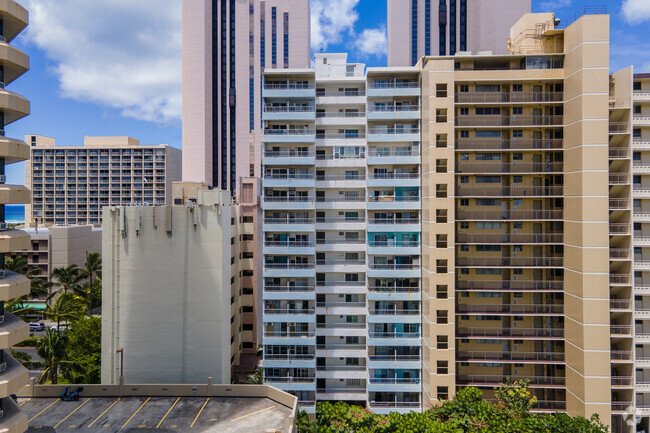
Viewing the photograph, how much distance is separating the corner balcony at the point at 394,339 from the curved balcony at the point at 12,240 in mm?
32839

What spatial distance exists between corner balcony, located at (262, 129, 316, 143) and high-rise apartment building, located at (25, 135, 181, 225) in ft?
286

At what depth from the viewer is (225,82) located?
344 ft

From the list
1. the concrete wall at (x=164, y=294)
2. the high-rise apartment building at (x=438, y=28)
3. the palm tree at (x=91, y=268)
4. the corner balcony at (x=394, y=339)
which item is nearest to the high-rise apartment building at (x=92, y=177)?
the palm tree at (x=91, y=268)

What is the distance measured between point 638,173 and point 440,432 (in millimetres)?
32788

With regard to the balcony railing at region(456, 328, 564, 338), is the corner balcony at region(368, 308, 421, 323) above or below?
above

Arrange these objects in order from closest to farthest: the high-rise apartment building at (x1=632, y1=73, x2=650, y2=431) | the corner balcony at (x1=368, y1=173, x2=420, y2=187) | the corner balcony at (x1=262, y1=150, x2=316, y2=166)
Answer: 1. the high-rise apartment building at (x1=632, y1=73, x2=650, y2=431)
2. the corner balcony at (x1=368, y1=173, x2=420, y2=187)
3. the corner balcony at (x1=262, y1=150, x2=316, y2=166)

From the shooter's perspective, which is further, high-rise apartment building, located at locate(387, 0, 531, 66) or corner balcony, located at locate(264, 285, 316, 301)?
high-rise apartment building, located at locate(387, 0, 531, 66)

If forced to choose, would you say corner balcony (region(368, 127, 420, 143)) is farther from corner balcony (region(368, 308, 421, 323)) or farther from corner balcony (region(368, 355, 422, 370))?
corner balcony (region(368, 355, 422, 370))

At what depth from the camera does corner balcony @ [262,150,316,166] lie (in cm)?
4506

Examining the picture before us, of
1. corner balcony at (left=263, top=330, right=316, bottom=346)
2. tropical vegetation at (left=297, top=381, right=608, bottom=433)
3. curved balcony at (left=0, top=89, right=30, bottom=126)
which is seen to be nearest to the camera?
curved balcony at (left=0, top=89, right=30, bottom=126)

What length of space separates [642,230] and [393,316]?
27.6 meters

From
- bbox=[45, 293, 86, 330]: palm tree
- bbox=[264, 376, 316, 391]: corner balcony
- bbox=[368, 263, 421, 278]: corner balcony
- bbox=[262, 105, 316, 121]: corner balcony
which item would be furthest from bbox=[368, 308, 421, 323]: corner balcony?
bbox=[45, 293, 86, 330]: palm tree

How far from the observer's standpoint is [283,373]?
44031 mm

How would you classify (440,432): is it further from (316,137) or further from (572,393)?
(316,137)
